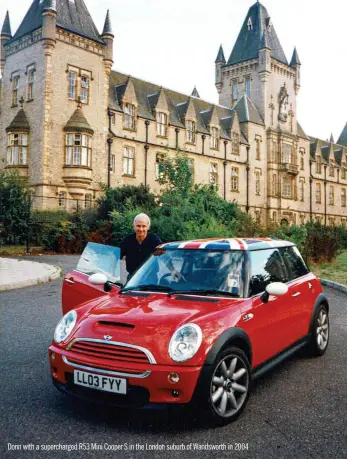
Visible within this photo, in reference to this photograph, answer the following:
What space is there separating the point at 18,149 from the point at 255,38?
1326 inches

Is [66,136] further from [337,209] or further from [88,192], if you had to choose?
[337,209]

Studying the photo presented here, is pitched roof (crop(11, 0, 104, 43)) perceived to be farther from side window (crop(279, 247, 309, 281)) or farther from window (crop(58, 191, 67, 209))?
side window (crop(279, 247, 309, 281))

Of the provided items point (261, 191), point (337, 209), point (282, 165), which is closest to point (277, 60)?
point (282, 165)

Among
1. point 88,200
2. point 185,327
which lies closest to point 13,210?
point 88,200

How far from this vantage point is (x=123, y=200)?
27.1m

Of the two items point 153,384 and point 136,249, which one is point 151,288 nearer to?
point 153,384

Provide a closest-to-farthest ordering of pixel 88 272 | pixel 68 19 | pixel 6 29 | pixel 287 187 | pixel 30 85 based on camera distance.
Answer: pixel 88 272, pixel 30 85, pixel 68 19, pixel 6 29, pixel 287 187

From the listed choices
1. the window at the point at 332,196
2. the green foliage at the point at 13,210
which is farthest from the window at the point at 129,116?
the window at the point at 332,196

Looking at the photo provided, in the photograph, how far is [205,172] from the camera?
43.4 m

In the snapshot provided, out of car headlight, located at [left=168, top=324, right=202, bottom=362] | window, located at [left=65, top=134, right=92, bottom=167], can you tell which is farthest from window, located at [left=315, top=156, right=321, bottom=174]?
car headlight, located at [left=168, top=324, right=202, bottom=362]

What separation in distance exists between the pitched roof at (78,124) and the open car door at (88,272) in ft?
90.0

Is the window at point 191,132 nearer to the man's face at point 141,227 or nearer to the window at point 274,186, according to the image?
the window at point 274,186

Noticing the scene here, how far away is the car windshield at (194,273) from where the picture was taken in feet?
15.0

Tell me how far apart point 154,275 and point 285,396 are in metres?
1.89
